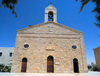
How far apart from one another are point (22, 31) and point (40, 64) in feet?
20.6

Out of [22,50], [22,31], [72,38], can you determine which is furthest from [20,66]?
[72,38]

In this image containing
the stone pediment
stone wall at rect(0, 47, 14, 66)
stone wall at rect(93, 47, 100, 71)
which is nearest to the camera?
the stone pediment

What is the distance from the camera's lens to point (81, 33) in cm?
1558

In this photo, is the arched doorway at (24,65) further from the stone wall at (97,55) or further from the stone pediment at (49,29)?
the stone wall at (97,55)

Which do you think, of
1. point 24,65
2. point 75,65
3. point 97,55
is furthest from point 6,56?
point 97,55

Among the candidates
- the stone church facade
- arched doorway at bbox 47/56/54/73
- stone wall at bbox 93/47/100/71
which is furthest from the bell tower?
stone wall at bbox 93/47/100/71

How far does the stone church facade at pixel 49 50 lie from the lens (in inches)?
535

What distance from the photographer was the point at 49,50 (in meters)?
14.3

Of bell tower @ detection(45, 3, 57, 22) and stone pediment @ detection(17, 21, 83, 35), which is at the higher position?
bell tower @ detection(45, 3, 57, 22)

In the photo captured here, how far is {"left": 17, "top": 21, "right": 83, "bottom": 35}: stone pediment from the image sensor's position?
1553 cm

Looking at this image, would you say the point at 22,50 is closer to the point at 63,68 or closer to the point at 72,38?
the point at 63,68

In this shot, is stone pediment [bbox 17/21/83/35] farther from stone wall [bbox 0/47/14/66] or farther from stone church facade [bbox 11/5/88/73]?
stone wall [bbox 0/47/14/66]

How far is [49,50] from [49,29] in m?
3.66

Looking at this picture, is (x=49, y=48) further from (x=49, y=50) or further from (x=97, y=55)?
(x=97, y=55)
